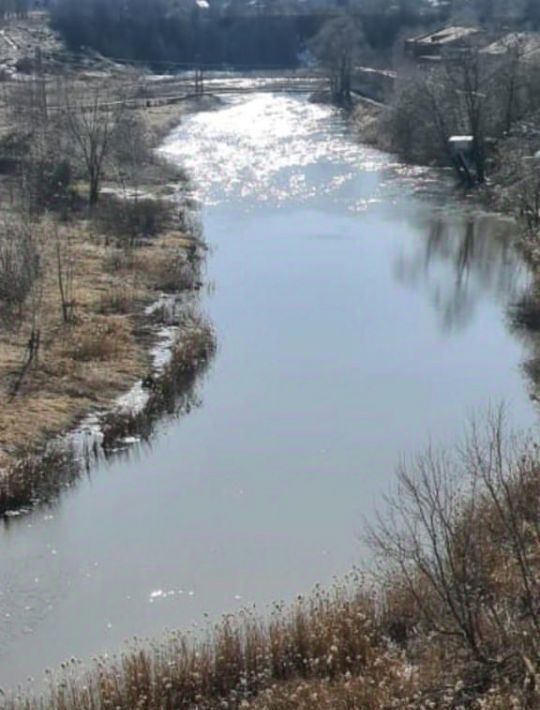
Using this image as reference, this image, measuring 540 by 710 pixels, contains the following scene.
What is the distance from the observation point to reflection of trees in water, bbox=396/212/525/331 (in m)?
18.2

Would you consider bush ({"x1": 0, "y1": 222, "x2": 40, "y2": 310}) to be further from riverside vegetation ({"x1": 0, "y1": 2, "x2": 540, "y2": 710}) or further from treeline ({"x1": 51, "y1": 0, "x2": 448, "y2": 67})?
treeline ({"x1": 51, "y1": 0, "x2": 448, "y2": 67})

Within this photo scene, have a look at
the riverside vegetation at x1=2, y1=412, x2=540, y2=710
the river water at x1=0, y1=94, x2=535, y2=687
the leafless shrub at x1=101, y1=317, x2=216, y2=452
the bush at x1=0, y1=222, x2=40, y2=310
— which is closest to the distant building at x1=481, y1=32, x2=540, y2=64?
the river water at x1=0, y1=94, x2=535, y2=687

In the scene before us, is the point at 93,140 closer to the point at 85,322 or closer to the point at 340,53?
the point at 85,322

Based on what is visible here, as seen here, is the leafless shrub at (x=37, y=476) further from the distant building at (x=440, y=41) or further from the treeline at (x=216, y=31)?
the treeline at (x=216, y=31)

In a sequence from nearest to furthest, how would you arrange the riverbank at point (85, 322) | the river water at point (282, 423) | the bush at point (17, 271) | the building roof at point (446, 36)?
the river water at point (282, 423), the riverbank at point (85, 322), the bush at point (17, 271), the building roof at point (446, 36)

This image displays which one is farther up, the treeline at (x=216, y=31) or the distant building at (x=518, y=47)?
the treeline at (x=216, y=31)

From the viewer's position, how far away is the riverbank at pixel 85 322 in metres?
12.2

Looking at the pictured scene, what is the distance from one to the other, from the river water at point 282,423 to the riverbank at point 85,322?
565mm

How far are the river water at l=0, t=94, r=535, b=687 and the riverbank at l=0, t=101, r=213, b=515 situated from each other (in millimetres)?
565

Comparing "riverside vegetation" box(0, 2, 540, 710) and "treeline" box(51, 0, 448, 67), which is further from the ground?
"treeline" box(51, 0, 448, 67)

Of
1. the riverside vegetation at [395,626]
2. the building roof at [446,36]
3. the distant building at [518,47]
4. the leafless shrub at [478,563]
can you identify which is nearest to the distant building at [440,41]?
the building roof at [446,36]

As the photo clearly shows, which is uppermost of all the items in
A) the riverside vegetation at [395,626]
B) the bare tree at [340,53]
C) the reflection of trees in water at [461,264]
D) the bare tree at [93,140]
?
the bare tree at [340,53]

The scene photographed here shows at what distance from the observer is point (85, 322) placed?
15.8 metres

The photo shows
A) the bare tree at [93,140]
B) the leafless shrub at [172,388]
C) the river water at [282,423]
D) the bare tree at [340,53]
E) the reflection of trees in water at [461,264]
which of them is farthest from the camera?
the bare tree at [340,53]
